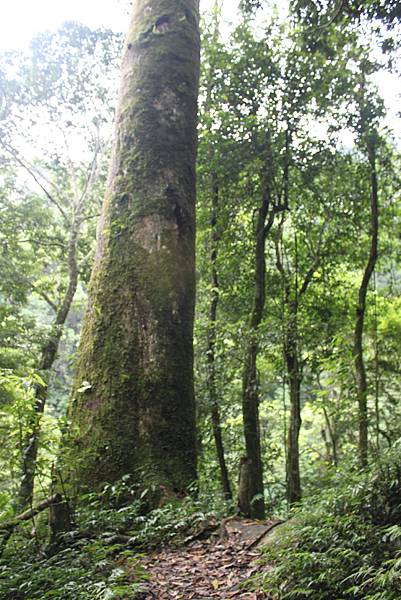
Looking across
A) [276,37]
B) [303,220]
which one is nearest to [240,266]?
[303,220]

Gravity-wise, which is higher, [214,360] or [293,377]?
[214,360]

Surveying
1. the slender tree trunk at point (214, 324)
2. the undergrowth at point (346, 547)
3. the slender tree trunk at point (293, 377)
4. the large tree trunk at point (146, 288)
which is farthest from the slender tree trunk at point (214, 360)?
the undergrowth at point (346, 547)

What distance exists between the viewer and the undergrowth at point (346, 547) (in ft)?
7.34

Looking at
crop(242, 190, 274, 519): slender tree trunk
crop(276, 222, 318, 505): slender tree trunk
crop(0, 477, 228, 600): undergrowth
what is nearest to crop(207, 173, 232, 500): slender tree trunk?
crop(242, 190, 274, 519): slender tree trunk

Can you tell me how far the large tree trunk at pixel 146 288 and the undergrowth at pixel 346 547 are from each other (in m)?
1.57

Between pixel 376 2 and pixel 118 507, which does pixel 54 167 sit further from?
pixel 118 507

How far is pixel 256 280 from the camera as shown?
24.8 ft

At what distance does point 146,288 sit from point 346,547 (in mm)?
3085

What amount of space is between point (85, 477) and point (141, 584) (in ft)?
5.12

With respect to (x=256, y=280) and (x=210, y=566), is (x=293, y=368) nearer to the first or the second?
(x=256, y=280)

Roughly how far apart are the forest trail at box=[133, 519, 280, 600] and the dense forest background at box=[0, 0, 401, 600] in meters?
0.16

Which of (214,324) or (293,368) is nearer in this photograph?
(214,324)

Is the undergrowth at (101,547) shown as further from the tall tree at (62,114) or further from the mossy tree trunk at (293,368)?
the tall tree at (62,114)

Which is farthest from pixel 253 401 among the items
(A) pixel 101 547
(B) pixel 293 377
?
(A) pixel 101 547
